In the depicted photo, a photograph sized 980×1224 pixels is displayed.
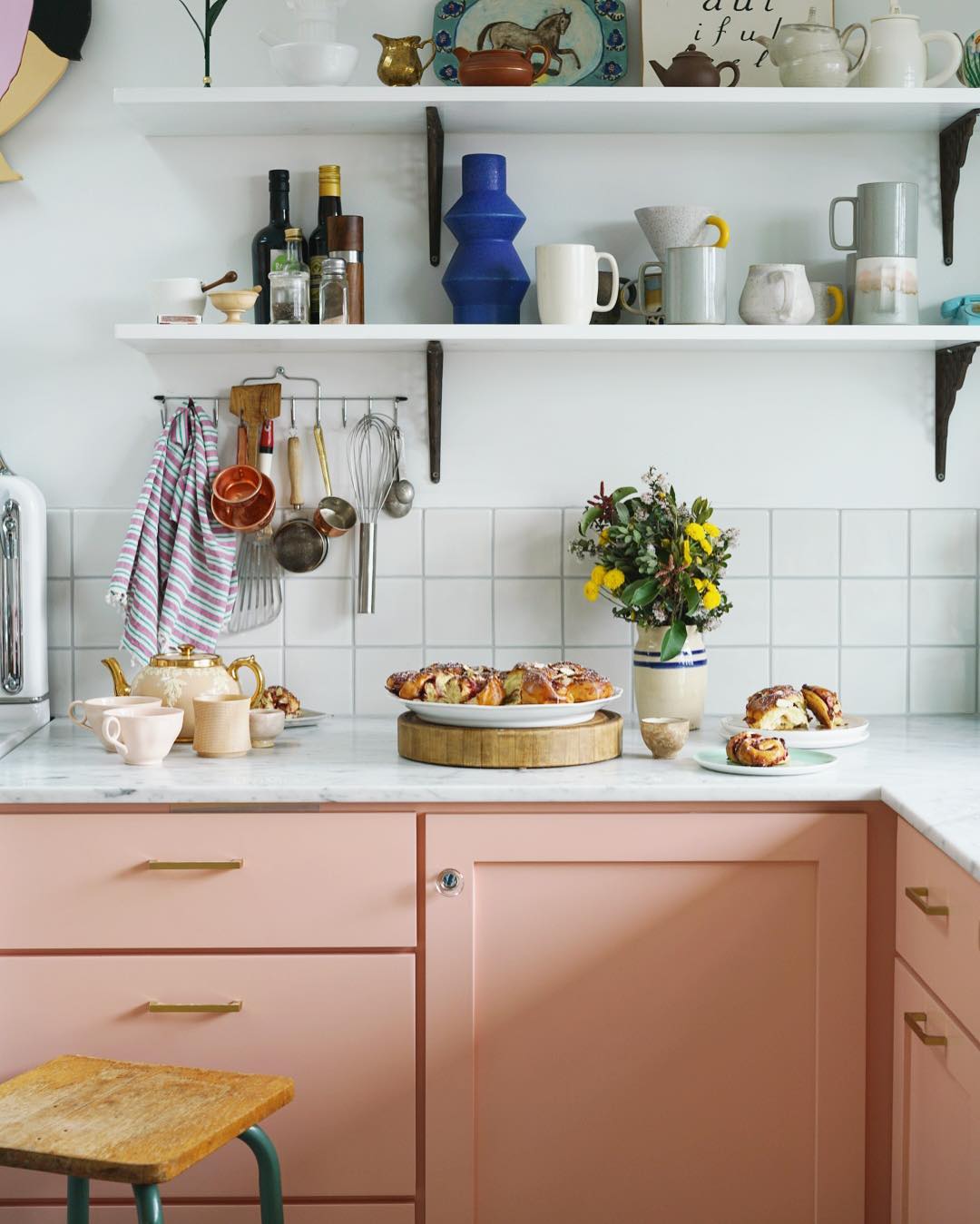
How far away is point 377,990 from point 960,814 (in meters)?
0.84

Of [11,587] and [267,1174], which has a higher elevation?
[11,587]

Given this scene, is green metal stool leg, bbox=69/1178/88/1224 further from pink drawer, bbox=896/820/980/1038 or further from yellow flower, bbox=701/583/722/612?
yellow flower, bbox=701/583/722/612

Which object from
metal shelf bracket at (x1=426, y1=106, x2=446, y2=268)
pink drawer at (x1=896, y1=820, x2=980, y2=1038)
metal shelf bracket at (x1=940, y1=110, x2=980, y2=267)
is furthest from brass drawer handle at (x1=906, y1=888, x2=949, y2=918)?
metal shelf bracket at (x1=426, y1=106, x2=446, y2=268)

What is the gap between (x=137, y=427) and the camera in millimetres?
2496

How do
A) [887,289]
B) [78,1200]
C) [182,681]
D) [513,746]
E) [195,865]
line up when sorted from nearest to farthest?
[78,1200] < [195,865] < [513,746] < [182,681] < [887,289]

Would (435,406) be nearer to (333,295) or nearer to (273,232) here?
(333,295)

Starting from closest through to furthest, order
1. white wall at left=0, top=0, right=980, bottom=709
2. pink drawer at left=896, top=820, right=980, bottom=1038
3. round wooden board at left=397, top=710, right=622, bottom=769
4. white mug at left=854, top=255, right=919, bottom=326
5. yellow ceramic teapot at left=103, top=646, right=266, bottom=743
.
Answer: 1. pink drawer at left=896, top=820, right=980, bottom=1038
2. round wooden board at left=397, top=710, right=622, bottom=769
3. yellow ceramic teapot at left=103, top=646, right=266, bottom=743
4. white mug at left=854, top=255, right=919, bottom=326
5. white wall at left=0, top=0, right=980, bottom=709

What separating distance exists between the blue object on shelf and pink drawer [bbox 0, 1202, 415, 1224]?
1.76 meters

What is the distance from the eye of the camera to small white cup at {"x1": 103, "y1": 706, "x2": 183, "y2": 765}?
79.3 inches

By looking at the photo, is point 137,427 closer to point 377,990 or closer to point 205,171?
point 205,171

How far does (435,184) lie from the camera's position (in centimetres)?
239

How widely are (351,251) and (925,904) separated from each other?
144 centimetres

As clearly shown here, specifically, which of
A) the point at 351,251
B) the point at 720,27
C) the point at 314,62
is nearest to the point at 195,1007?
the point at 351,251

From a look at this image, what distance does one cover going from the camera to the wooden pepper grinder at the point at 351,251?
2.33 metres
